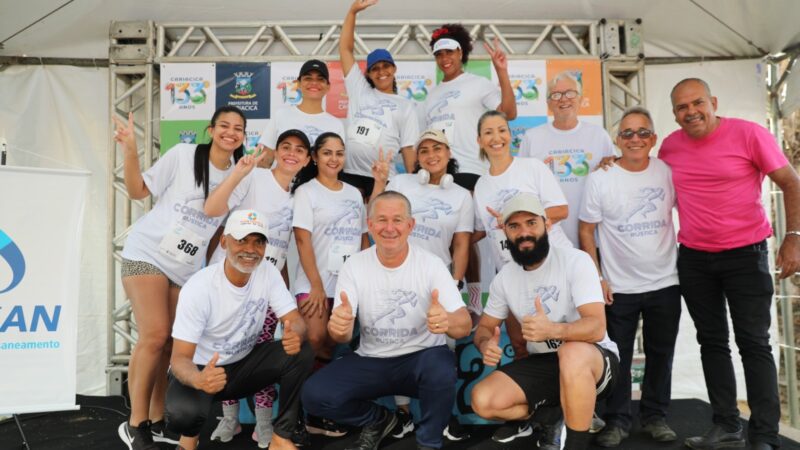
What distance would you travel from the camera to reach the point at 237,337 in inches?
93.0

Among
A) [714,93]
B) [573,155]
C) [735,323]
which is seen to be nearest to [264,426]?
[573,155]

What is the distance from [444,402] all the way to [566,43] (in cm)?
322

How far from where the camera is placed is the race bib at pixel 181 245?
244 centimetres

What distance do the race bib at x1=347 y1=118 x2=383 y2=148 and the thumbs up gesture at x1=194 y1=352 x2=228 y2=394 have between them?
60.9 inches

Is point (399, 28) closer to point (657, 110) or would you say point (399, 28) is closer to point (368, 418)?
point (657, 110)

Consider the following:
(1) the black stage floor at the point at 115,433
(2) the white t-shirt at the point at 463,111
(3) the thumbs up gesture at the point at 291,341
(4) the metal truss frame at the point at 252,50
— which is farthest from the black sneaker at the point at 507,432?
(4) the metal truss frame at the point at 252,50

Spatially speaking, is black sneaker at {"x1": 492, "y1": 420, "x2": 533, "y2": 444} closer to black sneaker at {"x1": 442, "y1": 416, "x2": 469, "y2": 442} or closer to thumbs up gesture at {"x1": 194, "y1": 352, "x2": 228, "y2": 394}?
black sneaker at {"x1": 442, "y1": 416, "x2": 469, "y2": 442}

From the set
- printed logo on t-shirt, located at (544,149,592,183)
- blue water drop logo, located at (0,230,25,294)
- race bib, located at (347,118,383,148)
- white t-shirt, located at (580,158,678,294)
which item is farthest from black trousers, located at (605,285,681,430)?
blue water drop logo, located at (0,230,25,294)

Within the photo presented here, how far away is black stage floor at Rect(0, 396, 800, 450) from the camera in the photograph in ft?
8.32

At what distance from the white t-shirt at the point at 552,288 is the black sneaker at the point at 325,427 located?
99cm

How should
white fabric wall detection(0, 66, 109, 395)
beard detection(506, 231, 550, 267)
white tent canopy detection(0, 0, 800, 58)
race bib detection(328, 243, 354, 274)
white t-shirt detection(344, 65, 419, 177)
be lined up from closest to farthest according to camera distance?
beard detection(506, 231, 550, 267), race bib detection(328, 243, 354, 274), white t-shirt detection(344, 65, 419, 177), white tent canopy detection(0, 0, 800, 58), white fabric wall detection(0, 66, 109, 395)

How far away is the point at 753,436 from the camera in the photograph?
7.77 ft

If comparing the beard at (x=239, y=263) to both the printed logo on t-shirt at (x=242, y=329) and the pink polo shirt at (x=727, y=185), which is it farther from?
the pink polo shirt at (x=727, y=185)

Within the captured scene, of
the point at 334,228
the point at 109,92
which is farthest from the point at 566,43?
the point at 109,92
